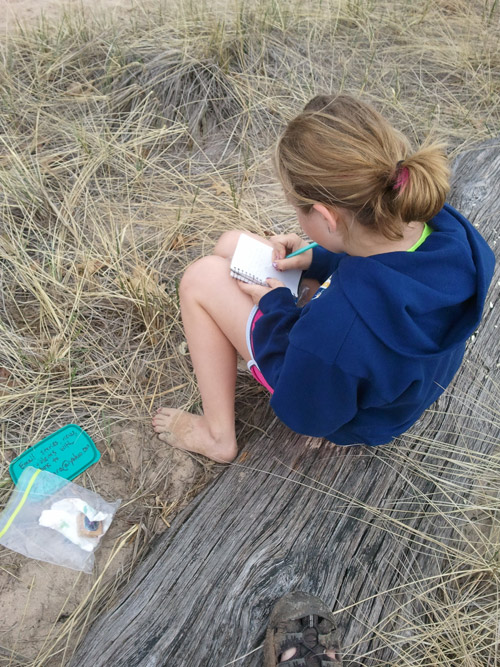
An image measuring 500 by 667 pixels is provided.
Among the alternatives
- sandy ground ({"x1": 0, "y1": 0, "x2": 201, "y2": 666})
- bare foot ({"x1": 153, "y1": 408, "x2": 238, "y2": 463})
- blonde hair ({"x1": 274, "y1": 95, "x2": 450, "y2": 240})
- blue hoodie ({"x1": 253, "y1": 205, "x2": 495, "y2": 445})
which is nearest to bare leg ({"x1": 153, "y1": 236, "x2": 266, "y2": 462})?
bare foot ({"x1": 153, "y1": 408, "x2": 238, "y2": 463})

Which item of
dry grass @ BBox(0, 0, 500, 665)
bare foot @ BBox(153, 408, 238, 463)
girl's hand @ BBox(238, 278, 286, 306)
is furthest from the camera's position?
dry grass @ BBox(0, 0, 500, 665)

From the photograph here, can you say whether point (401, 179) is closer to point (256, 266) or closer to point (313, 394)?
point (313, 394)

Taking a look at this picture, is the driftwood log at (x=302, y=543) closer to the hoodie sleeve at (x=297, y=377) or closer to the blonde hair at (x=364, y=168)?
the hoodie sleeve at (x=297, y=377)

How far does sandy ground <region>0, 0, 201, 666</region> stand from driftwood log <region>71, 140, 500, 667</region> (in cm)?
12

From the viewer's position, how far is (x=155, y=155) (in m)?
2.74

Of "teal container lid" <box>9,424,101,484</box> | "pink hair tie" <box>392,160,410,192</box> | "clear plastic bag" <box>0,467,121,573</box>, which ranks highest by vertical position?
"pink hair tie" <box>392,160,410,192</box>

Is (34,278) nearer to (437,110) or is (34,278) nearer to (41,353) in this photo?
(41,353)

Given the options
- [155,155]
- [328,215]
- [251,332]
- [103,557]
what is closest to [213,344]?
[251,332]

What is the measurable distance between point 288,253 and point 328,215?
1.97 ft

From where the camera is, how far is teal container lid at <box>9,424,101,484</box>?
177 cm

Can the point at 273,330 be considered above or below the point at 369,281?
below

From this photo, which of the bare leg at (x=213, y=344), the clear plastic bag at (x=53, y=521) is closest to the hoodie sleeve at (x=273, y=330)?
the bare leg at (x=213, y=344)

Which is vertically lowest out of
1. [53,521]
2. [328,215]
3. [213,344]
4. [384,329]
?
[53,521]

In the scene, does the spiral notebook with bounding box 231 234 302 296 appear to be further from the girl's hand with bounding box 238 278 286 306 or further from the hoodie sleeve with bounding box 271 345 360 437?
the hoodie sleeve with bounding box 271 345 360 437
